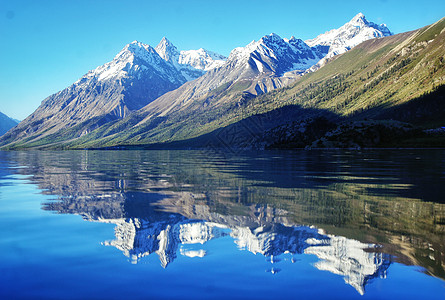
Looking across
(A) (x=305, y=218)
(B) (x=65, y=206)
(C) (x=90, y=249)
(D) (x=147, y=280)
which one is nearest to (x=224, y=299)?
(D) (x=147, y=280)

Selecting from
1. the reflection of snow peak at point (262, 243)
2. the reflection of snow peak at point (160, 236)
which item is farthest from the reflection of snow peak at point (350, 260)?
the reflection of snow peak at point (160, 236)

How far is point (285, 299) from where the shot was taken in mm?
7980

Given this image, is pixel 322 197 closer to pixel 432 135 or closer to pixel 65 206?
pixel 65 206

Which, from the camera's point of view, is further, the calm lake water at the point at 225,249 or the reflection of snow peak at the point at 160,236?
the reflection of snow peak at the point at 160,236

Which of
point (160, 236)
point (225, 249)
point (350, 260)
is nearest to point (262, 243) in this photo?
point (225, 249)

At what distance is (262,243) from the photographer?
12.2 metres

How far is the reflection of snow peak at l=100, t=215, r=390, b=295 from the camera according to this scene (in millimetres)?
9984

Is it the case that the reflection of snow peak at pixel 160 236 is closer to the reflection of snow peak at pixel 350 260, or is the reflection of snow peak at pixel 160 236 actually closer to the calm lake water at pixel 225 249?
the calm lake water at pixel 225 249

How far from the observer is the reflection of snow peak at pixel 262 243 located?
9.98 metres

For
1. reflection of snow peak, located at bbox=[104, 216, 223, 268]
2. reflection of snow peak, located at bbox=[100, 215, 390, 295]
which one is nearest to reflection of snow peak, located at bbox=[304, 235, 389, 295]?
reflection of snow peak, located at bbox=[100, 215, 390, 295]

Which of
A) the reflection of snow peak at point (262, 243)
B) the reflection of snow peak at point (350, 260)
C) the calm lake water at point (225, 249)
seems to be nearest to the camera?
the calm lake water at point (225, 249)

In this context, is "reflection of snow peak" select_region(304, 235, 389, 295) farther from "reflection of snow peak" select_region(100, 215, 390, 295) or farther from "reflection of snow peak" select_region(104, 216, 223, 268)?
"reflection of snow peak" select_region(104, 216, 223, 268)

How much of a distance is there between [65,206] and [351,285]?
18.0 meters

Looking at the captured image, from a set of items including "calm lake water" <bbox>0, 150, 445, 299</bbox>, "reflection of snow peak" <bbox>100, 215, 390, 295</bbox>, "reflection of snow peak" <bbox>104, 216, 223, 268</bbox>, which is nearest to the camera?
"calm lake water" <bbox>0, 150, 445, 299</bbox>
